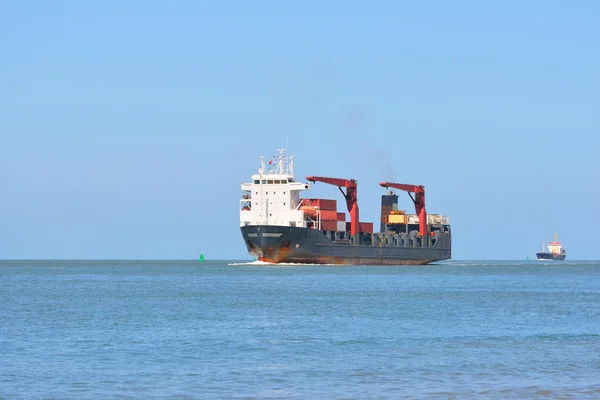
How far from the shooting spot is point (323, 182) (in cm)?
9988

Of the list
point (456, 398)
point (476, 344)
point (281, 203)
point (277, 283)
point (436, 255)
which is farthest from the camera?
point (436, 255)

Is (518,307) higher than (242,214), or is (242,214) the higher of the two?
(242,214)

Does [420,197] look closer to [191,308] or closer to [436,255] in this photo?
[436,255]

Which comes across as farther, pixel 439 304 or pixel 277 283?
pixel 277 283

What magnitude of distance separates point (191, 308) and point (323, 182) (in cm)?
5614

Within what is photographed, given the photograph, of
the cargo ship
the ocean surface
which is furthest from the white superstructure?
the ocean surface

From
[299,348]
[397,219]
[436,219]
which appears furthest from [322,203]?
[299,348]

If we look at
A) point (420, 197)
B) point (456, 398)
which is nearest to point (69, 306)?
point (456, 398)

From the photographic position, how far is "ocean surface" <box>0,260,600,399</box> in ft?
69.7

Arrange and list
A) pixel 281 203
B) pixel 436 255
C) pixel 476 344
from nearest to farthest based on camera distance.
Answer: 1. pixel 476 344
2. pixel 281 203
3. pixel 436 255

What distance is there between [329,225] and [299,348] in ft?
232

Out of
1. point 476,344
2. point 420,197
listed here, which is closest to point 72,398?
point 476,344

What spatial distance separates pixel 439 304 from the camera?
158 ft

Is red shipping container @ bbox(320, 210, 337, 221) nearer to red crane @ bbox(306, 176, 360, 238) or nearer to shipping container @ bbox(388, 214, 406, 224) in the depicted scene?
red crane @ bbox(306, 176, 360, 238)
